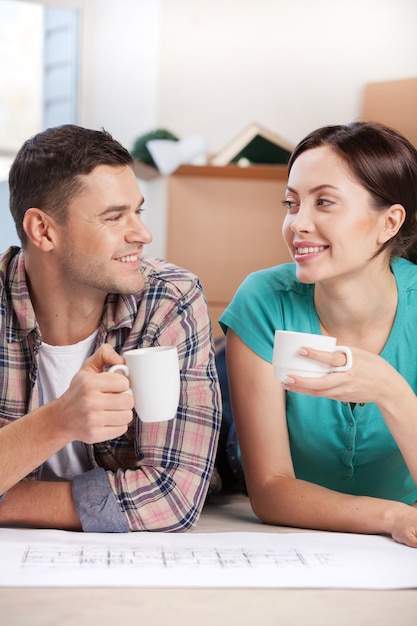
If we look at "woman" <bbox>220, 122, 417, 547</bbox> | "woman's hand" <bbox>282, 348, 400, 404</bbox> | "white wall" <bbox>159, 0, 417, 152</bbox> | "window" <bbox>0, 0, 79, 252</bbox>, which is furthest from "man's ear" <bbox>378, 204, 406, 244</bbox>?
"window" <bbox>0, 0, 79, 252</bbox>

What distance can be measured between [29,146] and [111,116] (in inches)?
73.5

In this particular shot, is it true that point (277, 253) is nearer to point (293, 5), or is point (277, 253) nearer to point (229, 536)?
point (293, 5)

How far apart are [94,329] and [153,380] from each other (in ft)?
1.45

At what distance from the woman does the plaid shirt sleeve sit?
0.10m

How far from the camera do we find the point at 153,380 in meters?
1.07

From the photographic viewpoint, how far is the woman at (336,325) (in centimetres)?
135

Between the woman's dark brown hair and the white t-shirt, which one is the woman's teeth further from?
the white t-shirt

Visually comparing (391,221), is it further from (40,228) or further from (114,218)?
(40,228)

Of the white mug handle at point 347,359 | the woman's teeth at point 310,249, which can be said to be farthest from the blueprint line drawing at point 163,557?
the woman's teeth at point 310,249

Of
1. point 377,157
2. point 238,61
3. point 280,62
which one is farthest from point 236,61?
point 377,157

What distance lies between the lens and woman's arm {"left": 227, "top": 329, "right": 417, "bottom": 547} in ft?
4.14

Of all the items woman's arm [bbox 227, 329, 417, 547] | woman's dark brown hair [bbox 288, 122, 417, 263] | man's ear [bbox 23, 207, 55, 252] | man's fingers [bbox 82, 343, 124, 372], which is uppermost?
woman's dark brown hair [bbox 288, 122, 417, 263]

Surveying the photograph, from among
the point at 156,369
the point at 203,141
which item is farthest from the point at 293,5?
the point at 156,369

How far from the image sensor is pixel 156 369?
41.9 inches
